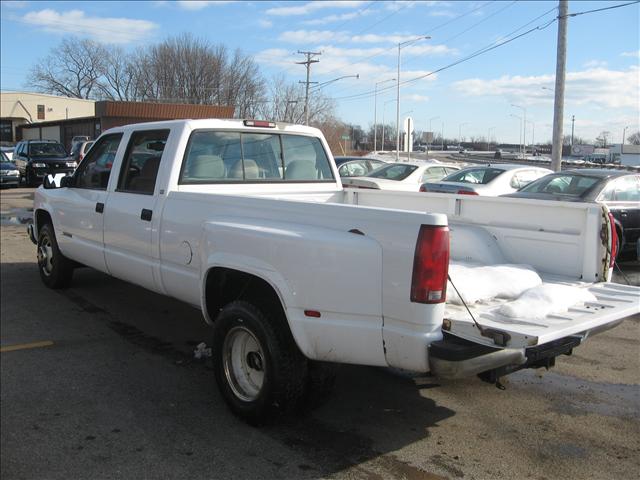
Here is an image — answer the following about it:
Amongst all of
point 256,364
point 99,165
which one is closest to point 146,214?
point 99,165

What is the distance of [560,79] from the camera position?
17.6 meters

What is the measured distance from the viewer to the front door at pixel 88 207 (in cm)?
598

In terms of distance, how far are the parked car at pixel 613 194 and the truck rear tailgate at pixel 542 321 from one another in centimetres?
573

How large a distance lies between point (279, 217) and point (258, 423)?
4.41 ft

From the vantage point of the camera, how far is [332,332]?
337 centimetres

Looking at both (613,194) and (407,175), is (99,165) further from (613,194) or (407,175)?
(407,175)

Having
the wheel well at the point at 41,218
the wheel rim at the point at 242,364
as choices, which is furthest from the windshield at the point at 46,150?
the wheel rim at the point at 242,364

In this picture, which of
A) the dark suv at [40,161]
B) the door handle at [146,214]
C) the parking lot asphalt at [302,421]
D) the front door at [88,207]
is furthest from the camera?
the dark suv at [40,161]

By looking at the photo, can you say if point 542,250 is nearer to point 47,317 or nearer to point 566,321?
point 566,321

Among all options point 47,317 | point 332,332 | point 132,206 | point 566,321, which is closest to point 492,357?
point 566,321

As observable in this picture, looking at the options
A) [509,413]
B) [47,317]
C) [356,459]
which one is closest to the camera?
[356,459]

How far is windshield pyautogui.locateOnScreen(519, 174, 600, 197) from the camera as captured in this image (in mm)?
9492

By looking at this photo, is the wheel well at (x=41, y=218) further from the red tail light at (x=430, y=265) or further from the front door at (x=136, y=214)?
the red tail light at (x=430, y=265)

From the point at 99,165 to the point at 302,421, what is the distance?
3742 mm
